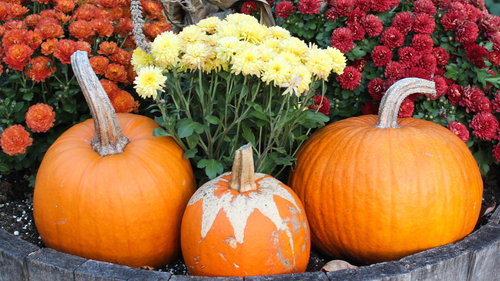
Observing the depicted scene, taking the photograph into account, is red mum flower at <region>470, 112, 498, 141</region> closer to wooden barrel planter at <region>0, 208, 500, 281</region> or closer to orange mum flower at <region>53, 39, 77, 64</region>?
wooden barrel planter at <region>0, 208, 500, 281</region>

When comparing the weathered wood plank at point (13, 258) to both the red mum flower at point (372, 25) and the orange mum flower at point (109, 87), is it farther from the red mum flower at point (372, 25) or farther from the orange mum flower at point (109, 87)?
the red mum flower at point (372, 25)

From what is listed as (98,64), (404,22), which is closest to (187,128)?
(98,64)

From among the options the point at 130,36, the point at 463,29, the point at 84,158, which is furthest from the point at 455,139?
the point at 130,36

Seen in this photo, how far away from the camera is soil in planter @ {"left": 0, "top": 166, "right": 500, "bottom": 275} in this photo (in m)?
1.92

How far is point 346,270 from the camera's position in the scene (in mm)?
1462

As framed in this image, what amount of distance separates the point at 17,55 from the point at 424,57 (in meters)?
2.04

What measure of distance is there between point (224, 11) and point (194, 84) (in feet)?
4.03

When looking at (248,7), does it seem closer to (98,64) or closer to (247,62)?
(98,64)

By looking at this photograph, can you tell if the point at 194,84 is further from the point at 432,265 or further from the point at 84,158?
the point at 432,265

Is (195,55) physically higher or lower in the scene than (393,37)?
lower

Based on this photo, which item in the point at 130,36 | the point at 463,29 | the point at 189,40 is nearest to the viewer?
the point at 189,40

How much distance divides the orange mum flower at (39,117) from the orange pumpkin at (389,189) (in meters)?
1.24

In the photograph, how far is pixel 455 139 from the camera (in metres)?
1.88

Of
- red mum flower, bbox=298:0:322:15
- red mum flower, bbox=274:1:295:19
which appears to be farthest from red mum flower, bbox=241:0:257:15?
red mum flower, bbox=298:0:322:15
